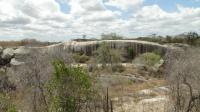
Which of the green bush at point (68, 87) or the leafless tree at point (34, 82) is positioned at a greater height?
the green bush at point (68, 87)

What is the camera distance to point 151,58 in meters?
62.6

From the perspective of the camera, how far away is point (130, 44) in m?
68.8

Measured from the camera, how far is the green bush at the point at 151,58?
61.7 meters

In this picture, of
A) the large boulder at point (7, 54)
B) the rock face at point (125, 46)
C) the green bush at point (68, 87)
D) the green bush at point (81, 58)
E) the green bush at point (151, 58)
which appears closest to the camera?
the green bush at point (68, 87)

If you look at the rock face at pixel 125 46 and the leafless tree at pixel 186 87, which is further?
the rock face at pixel 125 46

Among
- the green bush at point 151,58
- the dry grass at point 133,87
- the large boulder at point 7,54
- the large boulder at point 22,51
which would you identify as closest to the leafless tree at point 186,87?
the dry grass at point 133,87

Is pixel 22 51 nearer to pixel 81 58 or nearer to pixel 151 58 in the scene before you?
pixel 81 58

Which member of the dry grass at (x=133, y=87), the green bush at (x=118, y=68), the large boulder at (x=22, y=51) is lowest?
the dry grass at (x=133, y=87)

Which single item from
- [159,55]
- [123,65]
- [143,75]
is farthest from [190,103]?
[159,55]

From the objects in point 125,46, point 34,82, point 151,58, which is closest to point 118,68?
point 151,58

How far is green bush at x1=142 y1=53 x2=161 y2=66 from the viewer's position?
6166 cm

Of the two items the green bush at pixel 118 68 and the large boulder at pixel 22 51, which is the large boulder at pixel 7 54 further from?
the green bush at pixel 118 68

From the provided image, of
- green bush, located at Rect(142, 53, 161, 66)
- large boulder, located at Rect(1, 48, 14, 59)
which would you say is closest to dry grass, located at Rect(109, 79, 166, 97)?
green bush, located at Rect(142, 53, 161, 66)

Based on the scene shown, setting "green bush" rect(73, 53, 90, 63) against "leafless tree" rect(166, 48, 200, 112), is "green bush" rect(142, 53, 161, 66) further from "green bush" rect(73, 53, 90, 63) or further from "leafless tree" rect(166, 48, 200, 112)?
"leafless tree" rect(166, 48, 200, 112)
